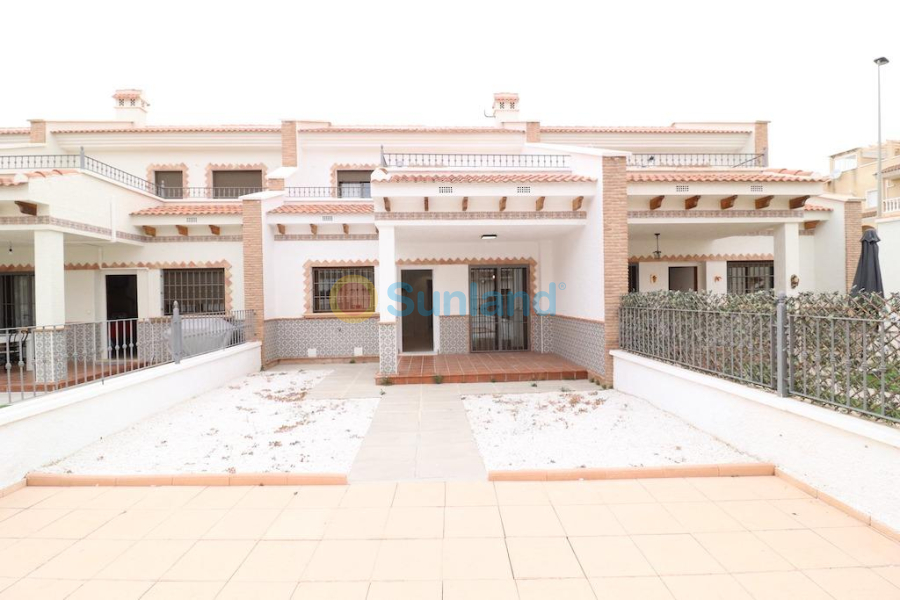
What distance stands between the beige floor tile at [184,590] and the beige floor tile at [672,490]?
3.37 m

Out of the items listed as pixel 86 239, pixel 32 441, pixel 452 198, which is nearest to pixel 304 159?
pixel 86 239

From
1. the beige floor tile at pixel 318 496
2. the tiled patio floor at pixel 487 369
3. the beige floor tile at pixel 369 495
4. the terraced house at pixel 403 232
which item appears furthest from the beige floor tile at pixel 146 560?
the tiled patio floor at pixel 487 369

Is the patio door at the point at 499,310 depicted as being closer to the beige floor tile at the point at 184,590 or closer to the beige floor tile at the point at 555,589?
the beige floor tile at the point at 555,589

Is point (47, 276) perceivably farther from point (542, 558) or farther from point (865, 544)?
point (865, 544)

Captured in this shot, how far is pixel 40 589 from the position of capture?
274cm

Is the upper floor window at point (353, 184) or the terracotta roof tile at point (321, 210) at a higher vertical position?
the upper floor window at point (353, 184)

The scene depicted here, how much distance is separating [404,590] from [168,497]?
2.59 metres

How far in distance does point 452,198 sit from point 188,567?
697 centimetres

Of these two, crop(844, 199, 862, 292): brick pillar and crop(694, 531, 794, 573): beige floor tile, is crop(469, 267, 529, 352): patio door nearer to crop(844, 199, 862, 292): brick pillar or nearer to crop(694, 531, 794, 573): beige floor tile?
crop(844, 199, 862, 292): brick pillar

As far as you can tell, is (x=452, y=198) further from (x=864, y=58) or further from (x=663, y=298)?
(x=864, y=58)

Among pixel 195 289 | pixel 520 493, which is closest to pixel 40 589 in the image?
pixel 520 493

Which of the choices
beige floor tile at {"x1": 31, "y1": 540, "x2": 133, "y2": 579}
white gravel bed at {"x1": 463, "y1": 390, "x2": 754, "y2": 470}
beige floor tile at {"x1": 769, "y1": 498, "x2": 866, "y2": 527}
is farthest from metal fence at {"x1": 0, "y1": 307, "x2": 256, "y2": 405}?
beige floor tile at {"x1": 769, "y1": 498, "x2": 866, "y2": 527}

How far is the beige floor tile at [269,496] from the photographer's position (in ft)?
12.5

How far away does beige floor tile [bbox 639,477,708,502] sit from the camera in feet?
12.6
